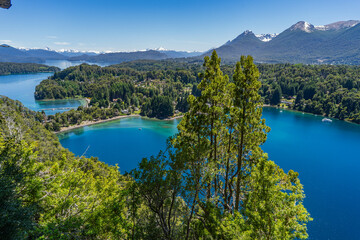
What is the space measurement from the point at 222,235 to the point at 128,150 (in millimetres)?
39910

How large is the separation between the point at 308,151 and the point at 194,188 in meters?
43.8

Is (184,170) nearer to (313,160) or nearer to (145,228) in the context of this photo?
(145,228)

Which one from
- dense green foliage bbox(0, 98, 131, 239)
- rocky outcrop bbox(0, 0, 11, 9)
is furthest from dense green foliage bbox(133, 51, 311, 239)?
rocky outcrop bbox(0, 0, 11, 9)

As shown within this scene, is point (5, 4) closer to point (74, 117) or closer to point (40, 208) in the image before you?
point (40, 208)

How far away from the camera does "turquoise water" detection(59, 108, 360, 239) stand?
924 inches

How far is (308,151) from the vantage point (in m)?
41.0

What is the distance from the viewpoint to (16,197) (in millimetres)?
6191

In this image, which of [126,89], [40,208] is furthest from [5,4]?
[126,89]

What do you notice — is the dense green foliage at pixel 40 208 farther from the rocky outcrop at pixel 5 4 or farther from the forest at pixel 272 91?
the forest at pixel 272 91

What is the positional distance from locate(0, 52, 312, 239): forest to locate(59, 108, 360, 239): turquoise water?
19.9m

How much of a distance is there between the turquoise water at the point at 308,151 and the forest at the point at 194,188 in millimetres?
19936

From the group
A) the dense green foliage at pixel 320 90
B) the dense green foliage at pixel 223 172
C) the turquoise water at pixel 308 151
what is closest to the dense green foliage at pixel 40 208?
the dense green foliage at pixel 223 172

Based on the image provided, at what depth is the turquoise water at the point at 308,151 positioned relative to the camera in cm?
2347

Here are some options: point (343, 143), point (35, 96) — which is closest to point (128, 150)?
point (343, 143)
